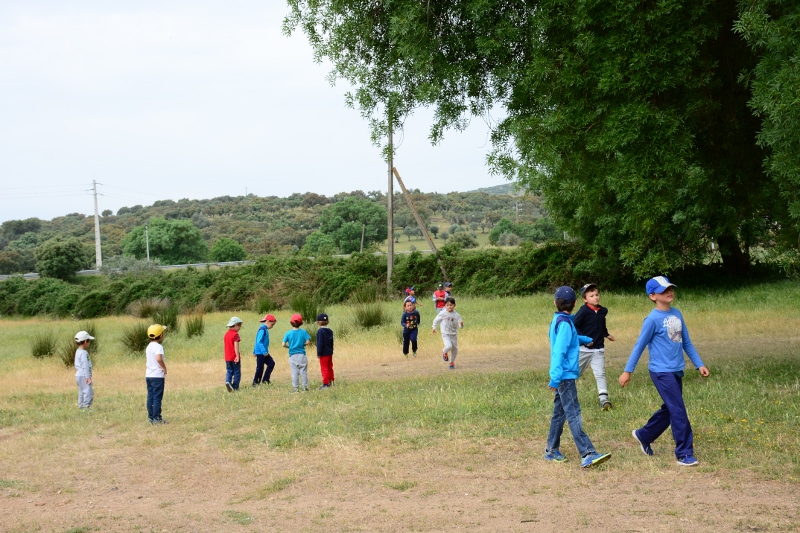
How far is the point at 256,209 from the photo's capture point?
6024 inches

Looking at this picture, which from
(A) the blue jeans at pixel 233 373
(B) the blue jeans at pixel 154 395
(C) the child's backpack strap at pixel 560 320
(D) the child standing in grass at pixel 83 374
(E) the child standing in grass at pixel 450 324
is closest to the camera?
(C) the child's backpack strap at pixel 560 320

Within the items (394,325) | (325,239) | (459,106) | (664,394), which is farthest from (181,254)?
(664,394)

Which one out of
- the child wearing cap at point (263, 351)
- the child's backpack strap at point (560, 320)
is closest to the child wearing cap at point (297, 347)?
the child wearing cap at point (263, 351)

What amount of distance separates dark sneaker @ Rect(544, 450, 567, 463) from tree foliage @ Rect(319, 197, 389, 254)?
76502mm

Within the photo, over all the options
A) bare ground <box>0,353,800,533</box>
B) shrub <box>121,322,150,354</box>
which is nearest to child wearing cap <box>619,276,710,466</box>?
bare ground <box>0,353,800,533</box>

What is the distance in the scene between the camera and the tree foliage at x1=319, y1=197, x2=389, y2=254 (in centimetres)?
8644

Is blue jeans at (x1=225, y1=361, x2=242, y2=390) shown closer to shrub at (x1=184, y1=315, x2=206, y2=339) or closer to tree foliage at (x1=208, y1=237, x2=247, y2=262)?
shrub at (x1=184, y1=315, x2=206, y2=339)

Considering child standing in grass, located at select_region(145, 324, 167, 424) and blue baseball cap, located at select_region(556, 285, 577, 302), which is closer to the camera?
blue baseball cap, located at select_region(556, 285, 577, 302)

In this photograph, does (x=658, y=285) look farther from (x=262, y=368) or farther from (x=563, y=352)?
(x=262, y=368)

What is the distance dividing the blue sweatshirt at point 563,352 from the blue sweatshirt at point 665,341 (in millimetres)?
531

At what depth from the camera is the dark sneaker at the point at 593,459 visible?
23.6ft

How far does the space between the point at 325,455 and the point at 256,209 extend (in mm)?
147381

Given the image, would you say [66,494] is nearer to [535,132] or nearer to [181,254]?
[535,132]

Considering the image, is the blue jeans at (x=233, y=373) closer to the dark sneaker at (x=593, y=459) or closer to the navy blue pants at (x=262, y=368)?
the navy blue pants at (x=262, y=368)
